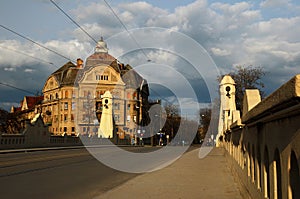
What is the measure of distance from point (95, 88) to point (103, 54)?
8303 mm

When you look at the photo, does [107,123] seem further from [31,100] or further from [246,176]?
[31,100]

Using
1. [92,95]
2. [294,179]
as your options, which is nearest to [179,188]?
[294,179]

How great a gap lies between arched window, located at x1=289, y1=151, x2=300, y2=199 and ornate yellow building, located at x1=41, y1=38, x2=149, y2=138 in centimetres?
7896

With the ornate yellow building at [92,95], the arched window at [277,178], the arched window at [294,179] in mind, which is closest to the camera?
the arched window at [294,179]

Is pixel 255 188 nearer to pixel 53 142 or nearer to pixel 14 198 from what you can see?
pixel 14 198

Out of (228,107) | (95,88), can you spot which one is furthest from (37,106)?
(228,107)

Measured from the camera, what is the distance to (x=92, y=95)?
87938 mm

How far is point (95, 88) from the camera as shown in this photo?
88875 mm

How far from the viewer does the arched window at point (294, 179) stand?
337cm

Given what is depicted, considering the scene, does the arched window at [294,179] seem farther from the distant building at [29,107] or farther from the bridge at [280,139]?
the distant building at [29,107]

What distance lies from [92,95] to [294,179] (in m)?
85.7

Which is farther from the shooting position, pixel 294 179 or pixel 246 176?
pixel 246 176

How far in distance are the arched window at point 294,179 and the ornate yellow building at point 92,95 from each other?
78964 mm

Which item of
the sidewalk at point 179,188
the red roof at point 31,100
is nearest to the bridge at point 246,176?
the sidewalk at point 179,188
